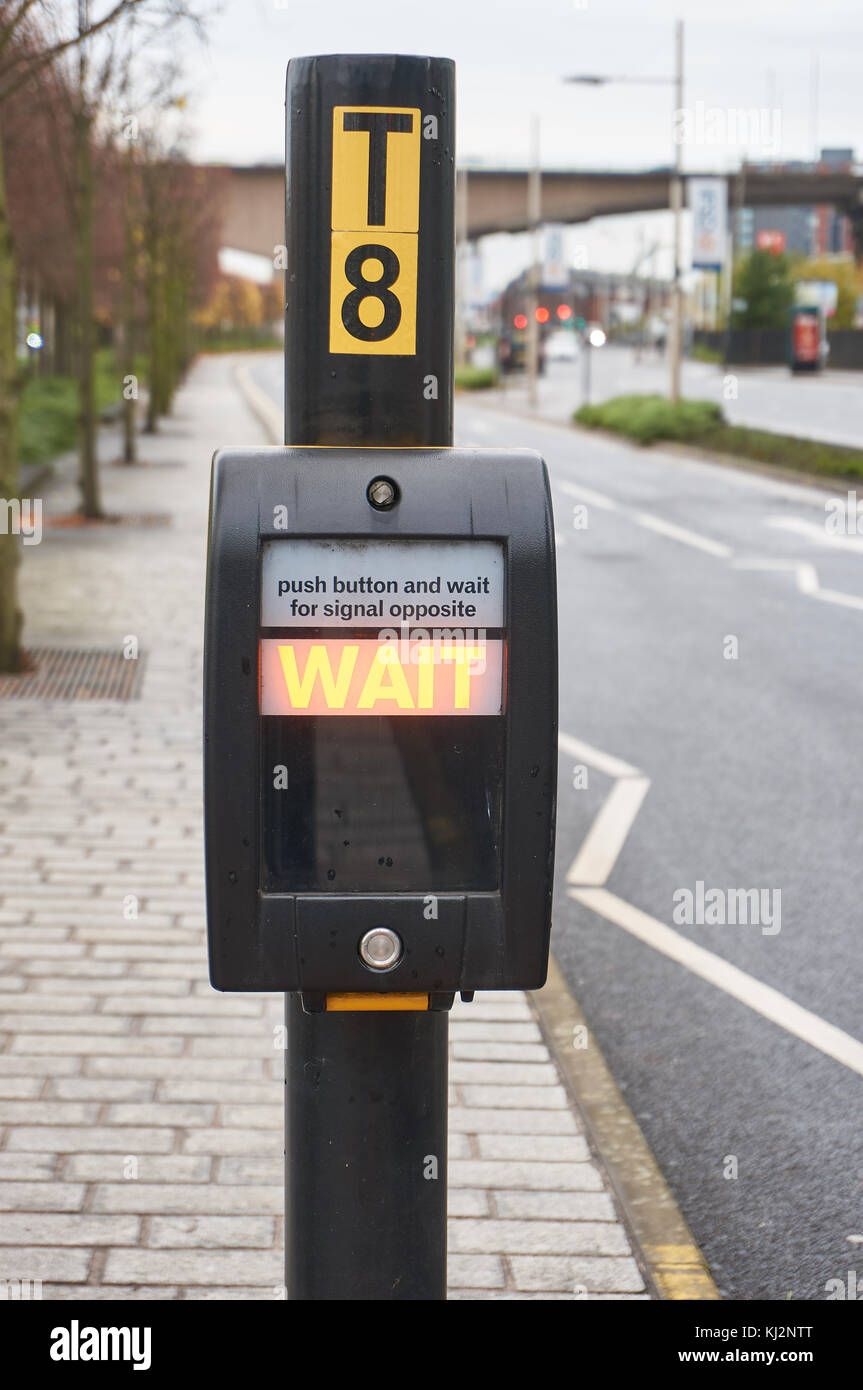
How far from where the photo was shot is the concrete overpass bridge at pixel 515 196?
73000mm

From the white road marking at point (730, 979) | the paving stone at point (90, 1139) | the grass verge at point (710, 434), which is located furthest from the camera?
the grass verge at point (710, 434)

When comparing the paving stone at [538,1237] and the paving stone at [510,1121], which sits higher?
the paving stone at [510,1121]

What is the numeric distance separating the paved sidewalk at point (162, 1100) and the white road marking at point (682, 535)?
10.9 meters

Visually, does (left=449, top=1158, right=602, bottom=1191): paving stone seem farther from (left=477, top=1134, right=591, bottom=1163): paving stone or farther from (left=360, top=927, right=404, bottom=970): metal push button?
(left=360, top=927, right=404, bottom=970): metal push button

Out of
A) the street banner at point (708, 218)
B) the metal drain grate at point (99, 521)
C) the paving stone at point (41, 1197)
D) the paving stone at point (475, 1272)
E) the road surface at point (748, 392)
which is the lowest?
the paving stone at point (475, 1272)

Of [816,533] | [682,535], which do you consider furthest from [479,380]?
[816,533]

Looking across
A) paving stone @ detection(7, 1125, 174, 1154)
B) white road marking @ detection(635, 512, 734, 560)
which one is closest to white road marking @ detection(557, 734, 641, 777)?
paving stone @ detection(7, 1125, 174, 1154)

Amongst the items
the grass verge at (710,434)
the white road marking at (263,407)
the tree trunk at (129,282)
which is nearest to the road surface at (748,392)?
the grass verge at (710,434)

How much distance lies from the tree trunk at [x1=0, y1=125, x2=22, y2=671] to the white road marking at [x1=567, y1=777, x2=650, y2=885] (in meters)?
3.93

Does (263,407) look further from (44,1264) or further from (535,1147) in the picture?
(44,1264)

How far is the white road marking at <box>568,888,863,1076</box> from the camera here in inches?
210

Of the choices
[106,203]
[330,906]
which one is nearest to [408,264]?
[330,906]

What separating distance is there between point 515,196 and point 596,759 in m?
72.6

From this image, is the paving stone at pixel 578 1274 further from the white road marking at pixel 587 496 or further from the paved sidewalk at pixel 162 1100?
the white road marking at pixel 587 496
